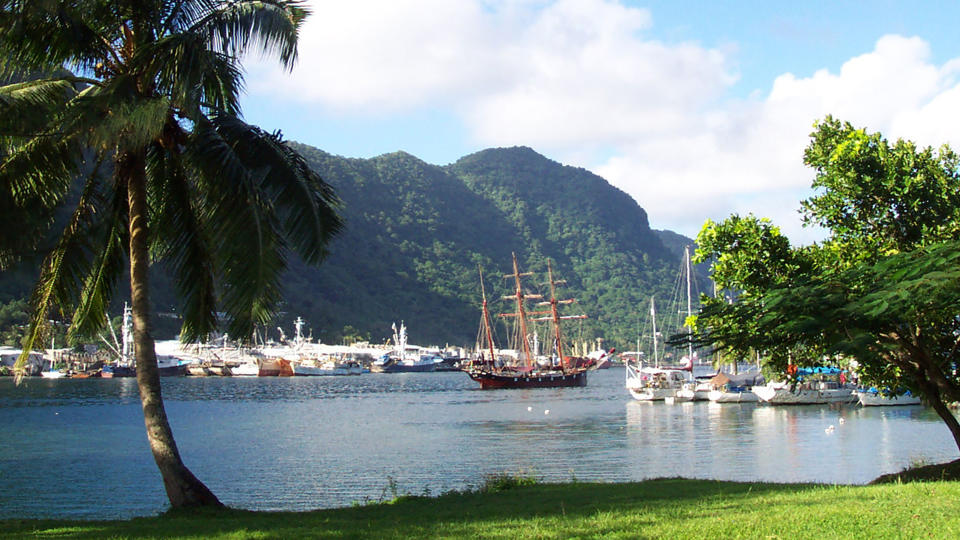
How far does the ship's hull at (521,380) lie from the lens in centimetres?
9500

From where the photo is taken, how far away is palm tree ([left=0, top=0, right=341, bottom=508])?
11617mm

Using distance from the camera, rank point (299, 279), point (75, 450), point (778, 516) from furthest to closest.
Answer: point (299, 279)
point (75, 450)
point (778, 516)

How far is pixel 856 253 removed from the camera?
51.7 ft

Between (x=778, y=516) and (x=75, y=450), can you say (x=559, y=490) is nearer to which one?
(x=778, y=516)

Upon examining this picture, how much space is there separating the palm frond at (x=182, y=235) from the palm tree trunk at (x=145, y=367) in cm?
67

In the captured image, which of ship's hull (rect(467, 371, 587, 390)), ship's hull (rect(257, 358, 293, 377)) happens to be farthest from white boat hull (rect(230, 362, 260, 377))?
ship's hull (rect(467, 371, 587, 390))

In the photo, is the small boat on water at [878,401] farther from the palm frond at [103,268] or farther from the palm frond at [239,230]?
the palm frond at [239,230]

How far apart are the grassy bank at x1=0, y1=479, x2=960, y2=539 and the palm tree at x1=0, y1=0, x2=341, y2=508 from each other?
2.13 meters

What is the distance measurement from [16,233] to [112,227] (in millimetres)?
1573

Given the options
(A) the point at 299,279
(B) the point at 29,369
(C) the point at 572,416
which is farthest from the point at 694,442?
(A) the point at 299,279

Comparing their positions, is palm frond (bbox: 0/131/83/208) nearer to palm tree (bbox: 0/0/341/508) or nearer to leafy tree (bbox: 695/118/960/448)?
palm tree (bbox: 0/0/341/508)

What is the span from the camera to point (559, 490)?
15039 mm

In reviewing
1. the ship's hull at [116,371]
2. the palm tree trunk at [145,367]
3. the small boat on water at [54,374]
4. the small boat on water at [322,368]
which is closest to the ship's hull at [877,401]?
the palm tree trunk at [145,367]

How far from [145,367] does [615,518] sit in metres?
7.26
